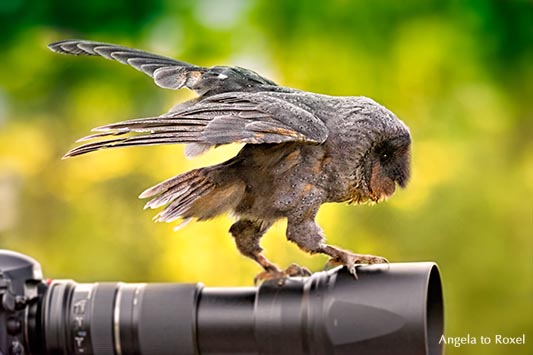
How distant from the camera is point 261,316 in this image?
1.43 m

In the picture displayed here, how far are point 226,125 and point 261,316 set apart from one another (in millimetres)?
278

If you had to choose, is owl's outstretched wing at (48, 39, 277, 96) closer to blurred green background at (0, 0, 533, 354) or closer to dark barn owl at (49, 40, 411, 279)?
dark barn owl at (49, 40, 411, 279)

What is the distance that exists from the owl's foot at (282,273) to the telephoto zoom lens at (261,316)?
7 centimetres

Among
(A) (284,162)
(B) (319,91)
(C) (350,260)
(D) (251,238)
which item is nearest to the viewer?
(C) (350,260)

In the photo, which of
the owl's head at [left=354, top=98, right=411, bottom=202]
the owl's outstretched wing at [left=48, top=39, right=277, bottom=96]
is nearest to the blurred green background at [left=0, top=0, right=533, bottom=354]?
the owl's outstretched wing at [left=48, top=39, right=277, bottom=96]

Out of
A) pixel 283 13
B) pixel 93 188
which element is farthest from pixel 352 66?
pixel 93 188

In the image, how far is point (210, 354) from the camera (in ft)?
4.86

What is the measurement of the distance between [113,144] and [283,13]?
194 cm

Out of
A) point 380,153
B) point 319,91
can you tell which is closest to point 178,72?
point 380,153

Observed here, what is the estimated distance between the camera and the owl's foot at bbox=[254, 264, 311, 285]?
155cm

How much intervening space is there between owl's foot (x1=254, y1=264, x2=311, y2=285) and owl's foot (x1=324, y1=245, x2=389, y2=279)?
0.24 ft

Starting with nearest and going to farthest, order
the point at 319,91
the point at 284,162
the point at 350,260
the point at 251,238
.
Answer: the point at 350,260, the point at 284,162, the point at 251,238, the point at 319,91

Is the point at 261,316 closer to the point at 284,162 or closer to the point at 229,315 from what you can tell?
the point at 229,315

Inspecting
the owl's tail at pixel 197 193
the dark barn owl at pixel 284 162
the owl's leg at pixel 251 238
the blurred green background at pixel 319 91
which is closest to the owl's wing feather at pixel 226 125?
the dark barn owl at pixel 284 162
